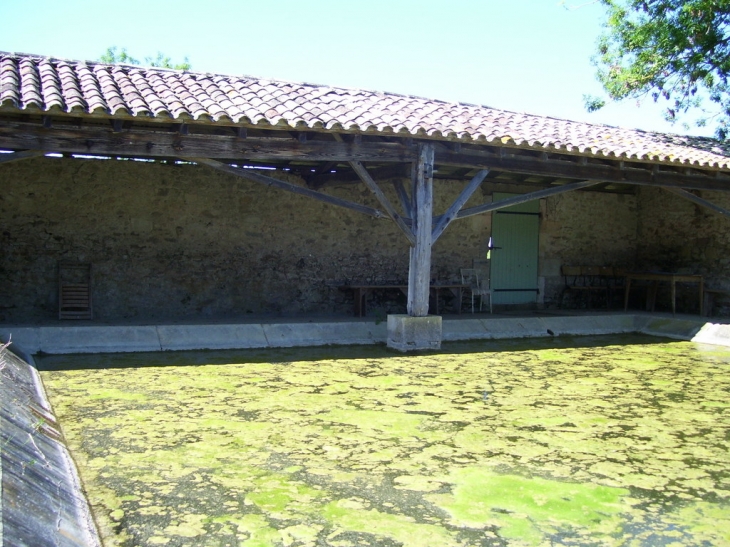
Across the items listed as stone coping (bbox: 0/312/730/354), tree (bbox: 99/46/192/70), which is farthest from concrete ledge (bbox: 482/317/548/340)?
tree (bbox: 99/46/192/70)

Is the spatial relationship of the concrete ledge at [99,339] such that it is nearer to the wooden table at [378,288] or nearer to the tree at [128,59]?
the wooden table at [378,288]

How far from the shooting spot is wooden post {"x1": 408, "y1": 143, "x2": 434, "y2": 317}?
770 centimetres

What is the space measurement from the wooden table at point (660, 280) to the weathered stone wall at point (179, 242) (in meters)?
3.76

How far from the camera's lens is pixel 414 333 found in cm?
784

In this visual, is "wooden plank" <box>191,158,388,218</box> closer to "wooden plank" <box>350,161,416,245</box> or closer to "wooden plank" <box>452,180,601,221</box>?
"wooden plank" <box>350,161,416,245</box>

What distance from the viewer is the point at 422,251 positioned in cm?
784

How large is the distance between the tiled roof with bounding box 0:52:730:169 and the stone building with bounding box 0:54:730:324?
30 mm

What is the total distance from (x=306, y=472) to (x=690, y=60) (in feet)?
40.6

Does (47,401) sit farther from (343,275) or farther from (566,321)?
(566,321)

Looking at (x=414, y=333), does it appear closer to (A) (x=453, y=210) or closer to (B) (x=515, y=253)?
(A) (x=453, y=210)

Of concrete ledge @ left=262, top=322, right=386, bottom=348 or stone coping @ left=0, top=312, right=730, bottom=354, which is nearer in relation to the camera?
stone coping @ left=0, top=312, right=730, bottom=354

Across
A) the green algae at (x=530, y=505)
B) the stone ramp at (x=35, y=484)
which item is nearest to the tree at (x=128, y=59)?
the stone ramp at (x=35, y=484)

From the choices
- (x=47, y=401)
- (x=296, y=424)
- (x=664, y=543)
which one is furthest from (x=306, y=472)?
(x=47, y=401)

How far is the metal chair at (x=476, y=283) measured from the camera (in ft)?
34.8
